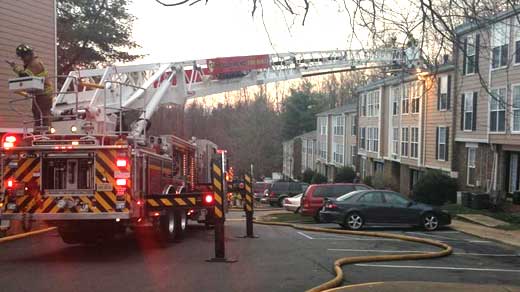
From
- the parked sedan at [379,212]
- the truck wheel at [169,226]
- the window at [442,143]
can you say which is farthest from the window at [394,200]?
the window at [442,143]

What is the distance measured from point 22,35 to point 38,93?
637 centimetres

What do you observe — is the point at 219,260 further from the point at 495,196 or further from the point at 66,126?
the point at 495,196

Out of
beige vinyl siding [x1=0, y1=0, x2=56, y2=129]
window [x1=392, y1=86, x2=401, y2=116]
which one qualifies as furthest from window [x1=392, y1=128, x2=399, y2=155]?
beige vinyl siding [x1=0, y1=0, x2=56, y2=129]

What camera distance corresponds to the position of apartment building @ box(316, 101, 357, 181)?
54.2 m

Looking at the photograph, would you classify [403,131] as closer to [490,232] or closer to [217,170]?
[490,232]

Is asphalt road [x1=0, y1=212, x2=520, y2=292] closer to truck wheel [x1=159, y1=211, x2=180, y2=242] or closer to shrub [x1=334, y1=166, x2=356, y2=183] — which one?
truck wheel [x1=159, y1=211, x2=180, y2=242]

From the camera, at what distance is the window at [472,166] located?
28.2 metres

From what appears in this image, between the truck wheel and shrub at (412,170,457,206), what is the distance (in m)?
17.9

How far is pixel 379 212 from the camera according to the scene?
63.2ft

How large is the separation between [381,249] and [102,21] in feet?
79.9

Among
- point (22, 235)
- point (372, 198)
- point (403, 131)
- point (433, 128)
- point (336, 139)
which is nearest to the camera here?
point (22, 235)

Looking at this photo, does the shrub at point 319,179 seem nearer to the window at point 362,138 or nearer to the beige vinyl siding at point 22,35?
the window at point 362,138

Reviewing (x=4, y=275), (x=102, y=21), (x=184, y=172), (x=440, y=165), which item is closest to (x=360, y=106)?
(x=440, y=165)

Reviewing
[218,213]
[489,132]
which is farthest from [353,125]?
[218,213]
